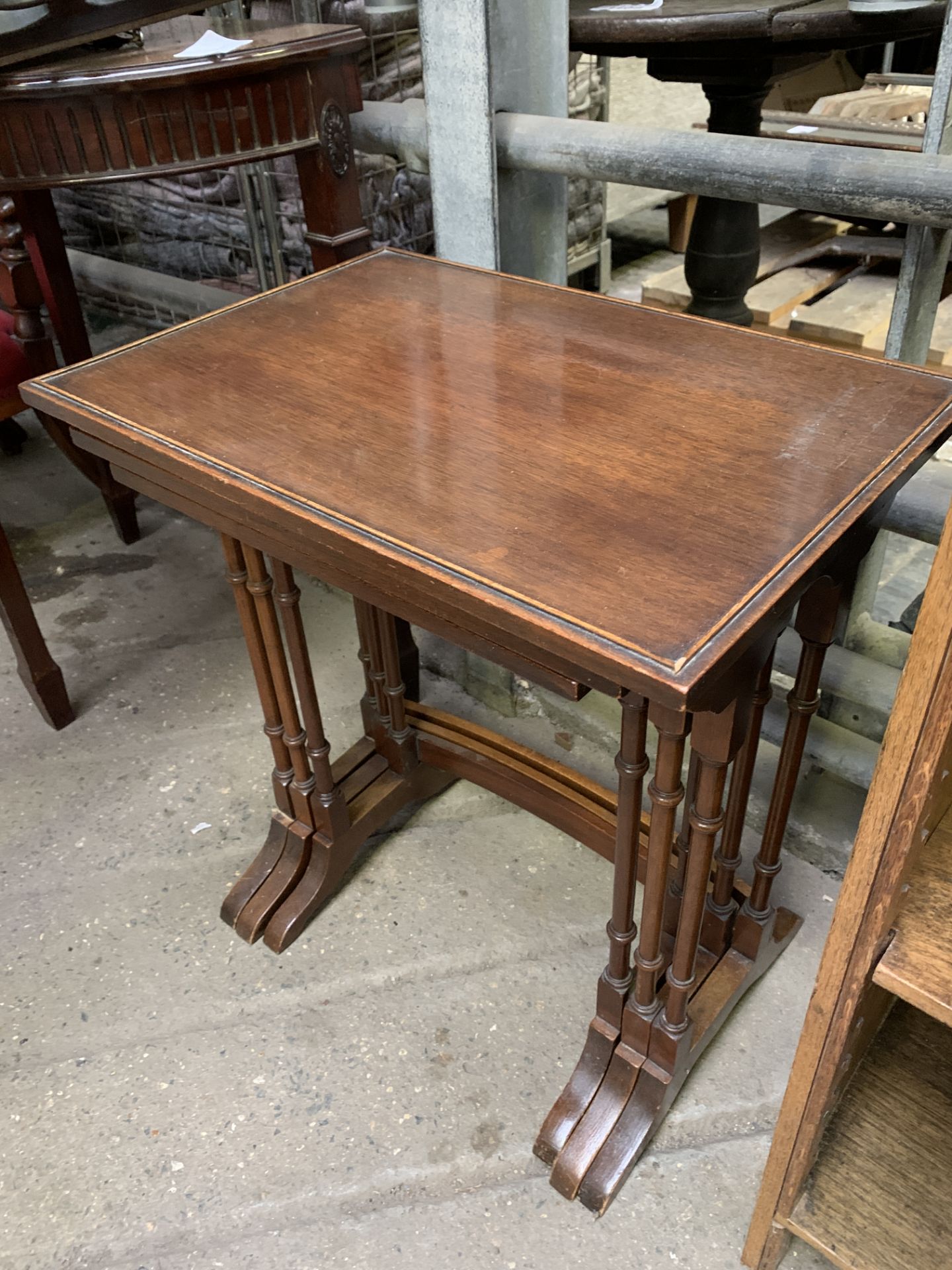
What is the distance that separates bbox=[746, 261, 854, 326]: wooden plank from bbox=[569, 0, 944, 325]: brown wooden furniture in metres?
0.64

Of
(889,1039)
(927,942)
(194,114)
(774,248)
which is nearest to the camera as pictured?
(927,942)

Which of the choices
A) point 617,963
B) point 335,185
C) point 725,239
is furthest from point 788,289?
point 617,963

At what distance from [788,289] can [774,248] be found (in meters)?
0.30

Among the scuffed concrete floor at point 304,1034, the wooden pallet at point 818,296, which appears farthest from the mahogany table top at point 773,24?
the scuffed concrete floor at point 304,1034

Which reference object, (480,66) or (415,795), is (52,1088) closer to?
(415,795)

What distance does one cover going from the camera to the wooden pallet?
2.26 metres

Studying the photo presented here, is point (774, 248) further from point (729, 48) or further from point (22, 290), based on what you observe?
point (22, 290)

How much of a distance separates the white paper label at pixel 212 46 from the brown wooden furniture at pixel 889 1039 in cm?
130

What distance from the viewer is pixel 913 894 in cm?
92

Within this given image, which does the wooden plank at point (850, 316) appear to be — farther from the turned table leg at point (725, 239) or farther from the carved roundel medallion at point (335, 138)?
the carved roundel medallion at point (335, 138)

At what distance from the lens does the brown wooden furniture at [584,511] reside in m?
0.90

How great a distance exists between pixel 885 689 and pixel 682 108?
154 inches

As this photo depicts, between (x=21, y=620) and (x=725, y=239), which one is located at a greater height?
(x=725, y=239)

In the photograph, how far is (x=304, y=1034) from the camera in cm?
154
